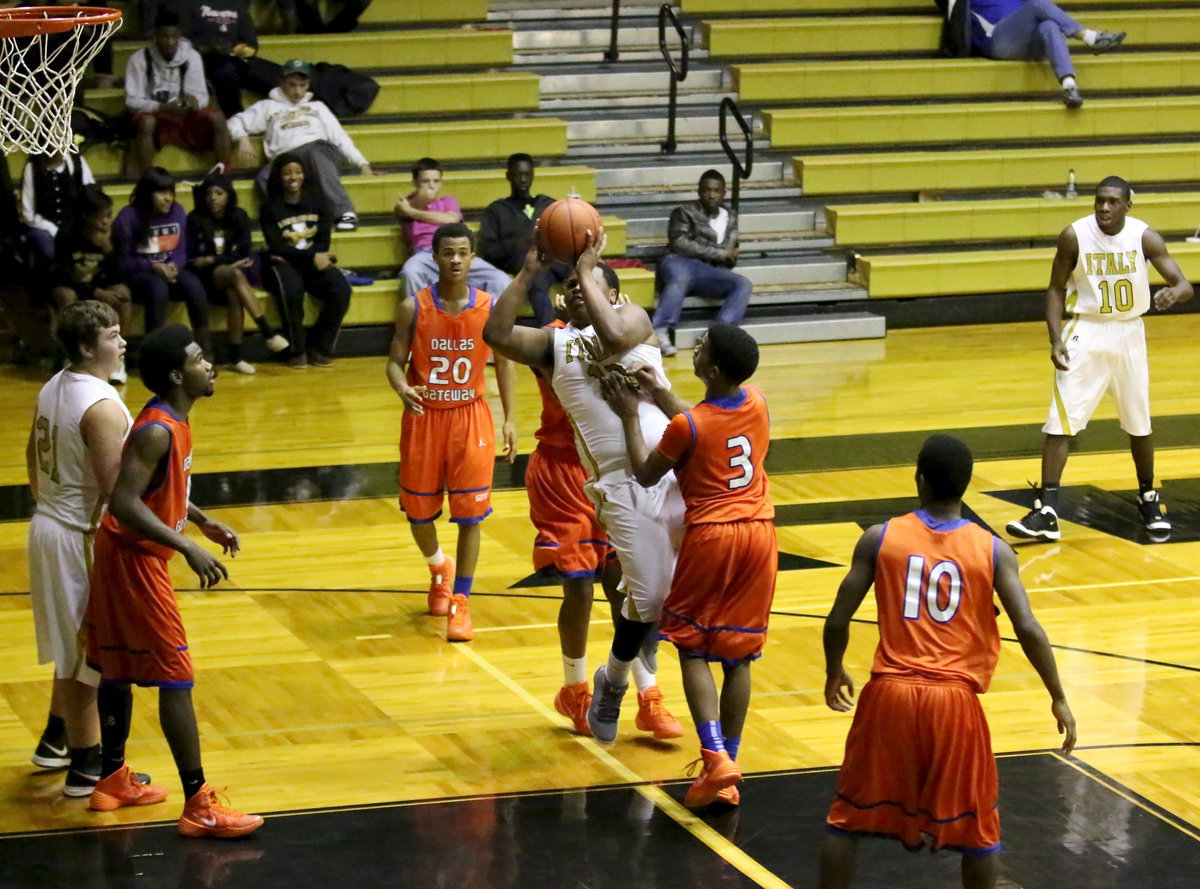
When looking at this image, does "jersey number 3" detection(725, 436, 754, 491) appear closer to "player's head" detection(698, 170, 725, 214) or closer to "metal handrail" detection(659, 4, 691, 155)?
"player's head" detection(698, 170, 725, 214)

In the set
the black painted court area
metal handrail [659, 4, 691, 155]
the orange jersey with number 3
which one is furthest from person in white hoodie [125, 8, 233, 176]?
the orange jersey with number 3

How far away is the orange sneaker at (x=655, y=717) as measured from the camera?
5699mm

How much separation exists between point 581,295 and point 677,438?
0.54m

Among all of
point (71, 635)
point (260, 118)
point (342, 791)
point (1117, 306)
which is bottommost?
point (342, 791)

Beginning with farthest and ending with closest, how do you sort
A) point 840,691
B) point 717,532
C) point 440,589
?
point 440,589 → point 717,532 → point 840,691

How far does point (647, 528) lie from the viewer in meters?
5.25

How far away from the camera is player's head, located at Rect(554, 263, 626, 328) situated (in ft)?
17.1

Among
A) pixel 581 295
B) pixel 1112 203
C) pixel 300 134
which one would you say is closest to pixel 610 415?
pixel 581 295

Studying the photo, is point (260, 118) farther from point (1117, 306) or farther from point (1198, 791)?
point (1198, 791)

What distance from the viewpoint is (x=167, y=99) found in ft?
41.4

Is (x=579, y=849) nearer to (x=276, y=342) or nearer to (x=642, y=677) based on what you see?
(x=642, y=677)

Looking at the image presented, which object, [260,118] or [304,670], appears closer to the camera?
[304,670]

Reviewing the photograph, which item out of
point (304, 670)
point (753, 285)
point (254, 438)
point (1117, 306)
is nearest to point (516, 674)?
point (304, 670)

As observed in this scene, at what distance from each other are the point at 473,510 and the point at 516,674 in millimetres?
767
